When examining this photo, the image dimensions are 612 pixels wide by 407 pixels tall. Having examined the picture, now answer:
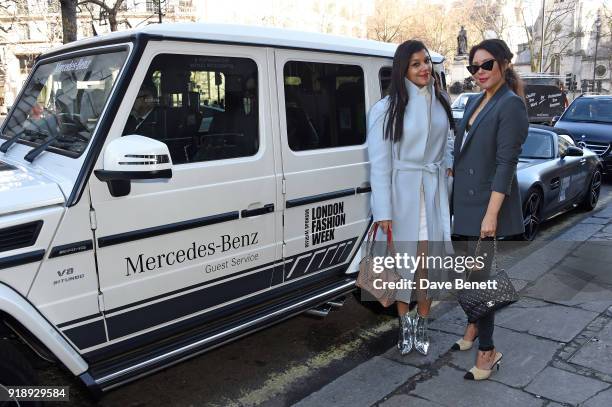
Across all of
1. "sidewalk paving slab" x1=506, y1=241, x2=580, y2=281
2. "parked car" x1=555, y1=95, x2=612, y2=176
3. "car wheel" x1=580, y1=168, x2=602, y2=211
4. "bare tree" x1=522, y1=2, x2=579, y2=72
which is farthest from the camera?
"bare tree" x1=522, y1=2, x2=579, y2=72

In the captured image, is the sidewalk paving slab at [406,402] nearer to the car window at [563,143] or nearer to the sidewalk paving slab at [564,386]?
the sidewalk paving slab at [564,386]

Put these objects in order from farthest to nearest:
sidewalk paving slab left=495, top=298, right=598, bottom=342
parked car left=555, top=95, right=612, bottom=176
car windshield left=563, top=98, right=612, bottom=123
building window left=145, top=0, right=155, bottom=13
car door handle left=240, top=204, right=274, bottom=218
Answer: building window left=145, top=0, right=155, bottom=13 < car windshield left=563, top=98, right=612, bottom=123 < parked car left=555, top=95, right=612, bottom=176 < sidewalk paving slab left=495, top=298, right=598, bottom=342 < car door handle left=240, top=204, right=274, bottom=218

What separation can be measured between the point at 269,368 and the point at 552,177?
17.0 ft

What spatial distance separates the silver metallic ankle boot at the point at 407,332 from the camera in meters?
3.62

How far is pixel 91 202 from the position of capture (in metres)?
2.46

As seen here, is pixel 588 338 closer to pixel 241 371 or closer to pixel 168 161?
pixel 241 371

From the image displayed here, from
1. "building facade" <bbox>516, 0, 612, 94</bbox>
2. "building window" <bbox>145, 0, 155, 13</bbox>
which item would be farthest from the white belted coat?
"building facade" <bbox>516, 0, 612, 94</bbox>

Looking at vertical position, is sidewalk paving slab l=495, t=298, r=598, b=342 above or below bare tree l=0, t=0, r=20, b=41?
below

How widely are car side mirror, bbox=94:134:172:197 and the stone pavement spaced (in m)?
1.68

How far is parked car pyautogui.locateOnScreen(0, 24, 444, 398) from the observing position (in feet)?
7.80

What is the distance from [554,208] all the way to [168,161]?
6414mm

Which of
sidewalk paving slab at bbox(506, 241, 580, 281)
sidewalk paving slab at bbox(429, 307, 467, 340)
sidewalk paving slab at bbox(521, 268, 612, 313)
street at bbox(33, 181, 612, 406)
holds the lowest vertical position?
street at bbox(33, 181, 612, 406)

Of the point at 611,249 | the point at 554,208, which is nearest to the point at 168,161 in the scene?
the point at 611,249

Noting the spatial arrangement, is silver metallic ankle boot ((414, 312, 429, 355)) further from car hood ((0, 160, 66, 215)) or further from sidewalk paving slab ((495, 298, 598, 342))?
car hood ((0, 160, 66, 215))
